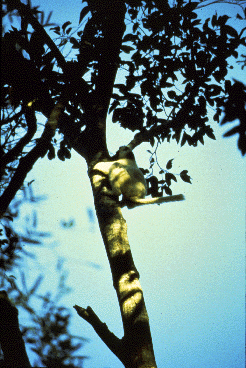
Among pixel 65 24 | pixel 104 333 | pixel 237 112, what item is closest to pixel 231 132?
pixel 237 112

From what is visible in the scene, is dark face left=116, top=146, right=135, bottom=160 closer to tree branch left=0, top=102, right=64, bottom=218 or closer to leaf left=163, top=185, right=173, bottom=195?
leaf left=163, top=185, right=173, bottom=195

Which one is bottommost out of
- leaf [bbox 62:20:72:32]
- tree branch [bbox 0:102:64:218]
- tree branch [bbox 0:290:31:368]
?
tree branch [bbox 0:290:31:368]

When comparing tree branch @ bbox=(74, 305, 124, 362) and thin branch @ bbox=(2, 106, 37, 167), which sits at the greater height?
thin branch @ bbox=(2, 106, 37, 167)

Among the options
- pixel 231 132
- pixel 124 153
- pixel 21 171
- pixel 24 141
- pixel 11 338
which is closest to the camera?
pixel 231 132

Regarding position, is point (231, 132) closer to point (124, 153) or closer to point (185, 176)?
point (185, 176)

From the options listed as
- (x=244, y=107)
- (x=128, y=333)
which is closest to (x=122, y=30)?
(x=244, y=107)

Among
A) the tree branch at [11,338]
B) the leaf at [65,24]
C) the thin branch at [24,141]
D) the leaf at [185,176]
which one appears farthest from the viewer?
the leaf at [185,176]

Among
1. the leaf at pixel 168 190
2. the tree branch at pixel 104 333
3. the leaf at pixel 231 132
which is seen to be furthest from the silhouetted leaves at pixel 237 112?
the leaf at pixel 168 190

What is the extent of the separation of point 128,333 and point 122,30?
3682mm

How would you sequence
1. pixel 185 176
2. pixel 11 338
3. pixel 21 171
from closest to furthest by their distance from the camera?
1. pixel 21 171
2. pixel 11 338
3. pixel 185 176

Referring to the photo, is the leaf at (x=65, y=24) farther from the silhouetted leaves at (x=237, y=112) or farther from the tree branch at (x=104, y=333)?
the tree branch at (x=104, y=333)

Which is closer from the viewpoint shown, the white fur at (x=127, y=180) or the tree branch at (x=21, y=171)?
the tree branch at (x=21, y=171)

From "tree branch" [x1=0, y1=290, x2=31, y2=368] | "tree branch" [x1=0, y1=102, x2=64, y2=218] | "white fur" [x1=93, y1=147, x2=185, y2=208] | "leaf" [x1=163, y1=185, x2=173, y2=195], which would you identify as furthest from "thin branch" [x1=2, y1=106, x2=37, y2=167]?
"leaf" [x1=163, y1=185, x2=173, y2=195]

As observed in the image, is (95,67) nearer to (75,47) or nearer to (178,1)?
(75,47)
